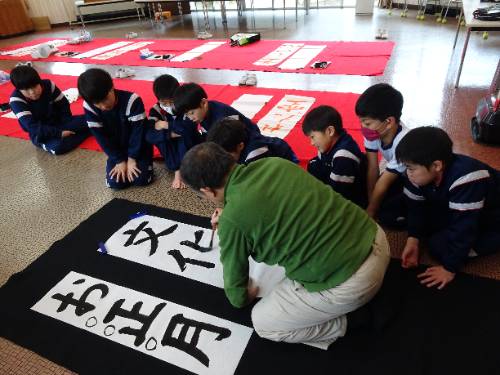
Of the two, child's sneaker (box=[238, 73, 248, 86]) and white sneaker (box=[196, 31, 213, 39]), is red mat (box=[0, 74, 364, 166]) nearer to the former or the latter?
child's sneaker (box=[238, 73, 248, 86])

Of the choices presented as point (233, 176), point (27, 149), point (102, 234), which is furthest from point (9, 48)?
point (233, 176)

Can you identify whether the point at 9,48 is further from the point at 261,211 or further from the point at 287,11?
the point at 261,211

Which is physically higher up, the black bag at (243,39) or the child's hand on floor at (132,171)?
the black bag at (243,39)

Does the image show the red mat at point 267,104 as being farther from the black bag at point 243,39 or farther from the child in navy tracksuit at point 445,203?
the black bag at point 243,39

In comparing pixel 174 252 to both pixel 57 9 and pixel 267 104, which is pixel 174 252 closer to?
pixel 267 104

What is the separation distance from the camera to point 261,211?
90cm

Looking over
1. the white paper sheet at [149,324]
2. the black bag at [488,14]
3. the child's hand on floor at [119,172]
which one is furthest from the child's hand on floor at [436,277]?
the black bag at [488,14]

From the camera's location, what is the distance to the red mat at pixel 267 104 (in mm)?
2316

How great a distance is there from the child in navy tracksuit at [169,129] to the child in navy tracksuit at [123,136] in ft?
0.29

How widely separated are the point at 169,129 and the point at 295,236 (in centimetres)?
131

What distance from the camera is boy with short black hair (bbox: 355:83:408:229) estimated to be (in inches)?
53.3

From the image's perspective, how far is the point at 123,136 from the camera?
2123 millimetres

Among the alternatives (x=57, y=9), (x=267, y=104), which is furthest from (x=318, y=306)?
(x=57, y=9)

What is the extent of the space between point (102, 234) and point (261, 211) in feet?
3.74
